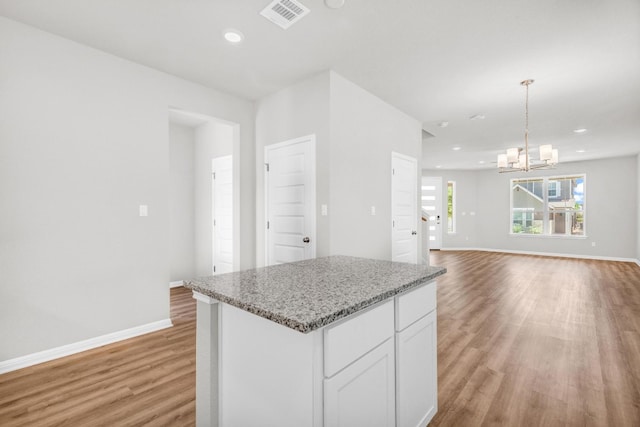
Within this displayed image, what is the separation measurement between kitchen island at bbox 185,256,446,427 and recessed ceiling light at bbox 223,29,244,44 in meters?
2.04

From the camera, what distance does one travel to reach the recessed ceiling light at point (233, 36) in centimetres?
247

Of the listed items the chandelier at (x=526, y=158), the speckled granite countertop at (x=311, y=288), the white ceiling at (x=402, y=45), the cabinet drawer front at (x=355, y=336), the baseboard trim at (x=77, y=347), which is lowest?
the baseboard trim at (x=77, y=347)

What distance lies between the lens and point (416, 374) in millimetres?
1535

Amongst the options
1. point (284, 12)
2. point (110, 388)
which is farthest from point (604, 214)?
point (110, 388)

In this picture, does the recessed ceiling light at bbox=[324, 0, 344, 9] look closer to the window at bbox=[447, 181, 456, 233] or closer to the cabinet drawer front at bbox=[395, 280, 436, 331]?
the cabinet drawer front at bbox=[395, 280, 436, 331]

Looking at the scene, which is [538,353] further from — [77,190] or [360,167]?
[77,190]

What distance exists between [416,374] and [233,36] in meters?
2.82

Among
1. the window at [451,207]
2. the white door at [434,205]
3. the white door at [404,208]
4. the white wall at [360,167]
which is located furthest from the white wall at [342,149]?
the window at [451,207]

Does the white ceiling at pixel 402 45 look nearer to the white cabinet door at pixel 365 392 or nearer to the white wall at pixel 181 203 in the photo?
the white wall at pixel 181 203

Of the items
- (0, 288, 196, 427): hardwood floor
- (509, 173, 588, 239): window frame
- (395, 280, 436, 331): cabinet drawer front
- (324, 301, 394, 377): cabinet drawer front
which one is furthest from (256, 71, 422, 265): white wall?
(509, 173, 588, 239): window frame

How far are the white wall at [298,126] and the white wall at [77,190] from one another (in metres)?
1.00

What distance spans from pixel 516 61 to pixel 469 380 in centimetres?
292

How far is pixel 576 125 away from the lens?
500cm

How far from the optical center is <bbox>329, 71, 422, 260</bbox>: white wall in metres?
3.16
